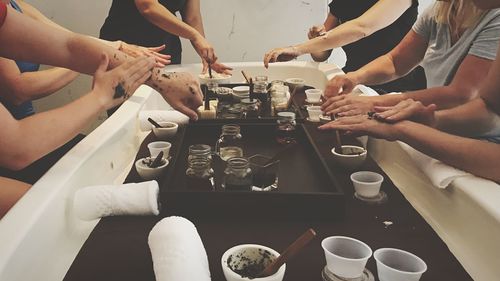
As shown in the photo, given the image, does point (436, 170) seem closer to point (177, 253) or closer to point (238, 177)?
point (238, 177)

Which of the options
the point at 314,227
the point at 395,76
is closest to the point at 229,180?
the point at 314,227

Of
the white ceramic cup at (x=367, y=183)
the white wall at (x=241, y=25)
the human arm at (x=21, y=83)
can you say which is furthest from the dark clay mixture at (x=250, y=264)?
the white wall at (x=241, y=25)

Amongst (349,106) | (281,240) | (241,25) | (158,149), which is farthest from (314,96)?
(241,25)

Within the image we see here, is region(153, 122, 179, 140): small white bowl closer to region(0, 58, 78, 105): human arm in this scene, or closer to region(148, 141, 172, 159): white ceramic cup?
region(148, 141, 172, 159): white ceramic cup

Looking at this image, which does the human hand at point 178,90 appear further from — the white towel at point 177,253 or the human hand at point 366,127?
the white towel at point 177,253

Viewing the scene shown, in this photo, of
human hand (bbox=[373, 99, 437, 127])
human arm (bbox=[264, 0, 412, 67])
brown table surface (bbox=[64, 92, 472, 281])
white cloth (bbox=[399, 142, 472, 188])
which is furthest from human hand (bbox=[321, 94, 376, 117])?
human arm (bbox=[264, 0, 412, 67])

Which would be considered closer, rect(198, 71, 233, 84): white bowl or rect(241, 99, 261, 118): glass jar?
rect(241, 99, 261, 118): glass jar

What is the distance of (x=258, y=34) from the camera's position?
11.5ft

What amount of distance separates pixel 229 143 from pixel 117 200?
53 centimetres

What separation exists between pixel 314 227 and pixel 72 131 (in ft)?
2.00

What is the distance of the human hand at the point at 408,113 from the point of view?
1.17m

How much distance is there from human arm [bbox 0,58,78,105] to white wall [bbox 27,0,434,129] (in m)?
1.56

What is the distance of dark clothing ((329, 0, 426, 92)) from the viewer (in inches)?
91.0

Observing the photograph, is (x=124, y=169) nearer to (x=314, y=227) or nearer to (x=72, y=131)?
(x=72, y=131)
